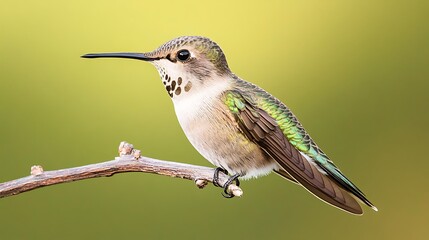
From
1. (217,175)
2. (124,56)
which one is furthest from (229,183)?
(124,56)

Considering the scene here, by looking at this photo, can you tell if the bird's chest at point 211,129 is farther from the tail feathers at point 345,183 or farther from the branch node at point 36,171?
the branch node at point 36,171

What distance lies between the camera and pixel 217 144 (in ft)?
5.87

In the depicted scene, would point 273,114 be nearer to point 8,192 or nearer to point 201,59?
point 201,59

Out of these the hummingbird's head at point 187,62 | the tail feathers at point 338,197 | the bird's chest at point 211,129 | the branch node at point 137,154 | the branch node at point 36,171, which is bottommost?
the tail feathers at point 338,197

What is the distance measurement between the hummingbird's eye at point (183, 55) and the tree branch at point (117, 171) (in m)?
0.26

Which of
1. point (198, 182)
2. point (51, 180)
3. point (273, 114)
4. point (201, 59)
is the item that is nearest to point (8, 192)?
point (51, 180)

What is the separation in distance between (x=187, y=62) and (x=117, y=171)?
0.32 metres

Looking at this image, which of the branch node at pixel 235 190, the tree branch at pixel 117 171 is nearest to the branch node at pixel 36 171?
the tree branch at pixel 117 171

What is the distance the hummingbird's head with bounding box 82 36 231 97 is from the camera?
5.34 feet

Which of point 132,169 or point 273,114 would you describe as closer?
point 132,169

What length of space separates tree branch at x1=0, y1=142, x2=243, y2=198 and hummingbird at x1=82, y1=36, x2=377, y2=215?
6 cm

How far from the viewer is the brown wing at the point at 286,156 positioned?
1.52 meters

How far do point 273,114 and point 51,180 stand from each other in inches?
23.7

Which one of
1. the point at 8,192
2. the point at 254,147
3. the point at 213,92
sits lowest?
the point at 8,192
